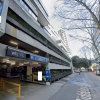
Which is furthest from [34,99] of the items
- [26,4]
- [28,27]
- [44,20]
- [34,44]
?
[44,20]

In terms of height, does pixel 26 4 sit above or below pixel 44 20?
below

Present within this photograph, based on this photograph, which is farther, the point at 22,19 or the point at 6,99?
the point at 22,19

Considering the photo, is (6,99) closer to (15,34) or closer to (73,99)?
(73,99)

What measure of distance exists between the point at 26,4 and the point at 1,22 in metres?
9.85

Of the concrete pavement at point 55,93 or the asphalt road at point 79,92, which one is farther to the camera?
the asphalt road at point 79,92

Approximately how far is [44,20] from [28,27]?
40.3 feet

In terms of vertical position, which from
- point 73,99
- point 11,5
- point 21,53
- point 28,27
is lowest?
point 73,99

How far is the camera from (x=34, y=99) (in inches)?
209

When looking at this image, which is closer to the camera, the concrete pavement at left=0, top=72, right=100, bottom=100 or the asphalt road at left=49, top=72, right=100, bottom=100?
the concrete pavement at left=0, top=72, right=100, bottom=100

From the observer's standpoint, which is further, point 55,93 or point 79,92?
point 79,92

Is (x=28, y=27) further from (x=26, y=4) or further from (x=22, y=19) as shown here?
(x=26, y=4)

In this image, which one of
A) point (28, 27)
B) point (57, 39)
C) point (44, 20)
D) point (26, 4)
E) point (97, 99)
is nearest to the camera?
point (97, 99)

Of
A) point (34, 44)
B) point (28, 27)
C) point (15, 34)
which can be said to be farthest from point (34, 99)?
point (28, 27)

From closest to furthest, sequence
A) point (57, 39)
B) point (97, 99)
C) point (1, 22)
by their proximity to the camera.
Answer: point (1, 22) < point (97, 99) < point (57, 39)
